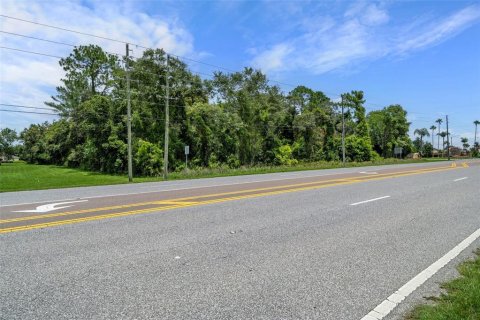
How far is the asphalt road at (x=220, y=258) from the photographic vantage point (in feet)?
12.3

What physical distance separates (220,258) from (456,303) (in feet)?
9.86

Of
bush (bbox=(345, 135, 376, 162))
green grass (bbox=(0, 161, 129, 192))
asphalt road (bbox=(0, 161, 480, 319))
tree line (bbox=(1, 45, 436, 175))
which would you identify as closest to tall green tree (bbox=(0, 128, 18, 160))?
tree line (bbox=(1, 45, 436, 175))

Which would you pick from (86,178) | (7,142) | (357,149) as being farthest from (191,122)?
(7,142)

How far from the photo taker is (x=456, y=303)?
3707 mm

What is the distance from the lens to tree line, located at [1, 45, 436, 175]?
38.2m

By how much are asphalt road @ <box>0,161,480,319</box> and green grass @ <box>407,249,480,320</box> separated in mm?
188

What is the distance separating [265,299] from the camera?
390 centimetres

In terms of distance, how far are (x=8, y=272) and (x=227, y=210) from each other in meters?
5.39

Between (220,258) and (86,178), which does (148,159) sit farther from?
(220,258)

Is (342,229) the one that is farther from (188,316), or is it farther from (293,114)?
(293,114)

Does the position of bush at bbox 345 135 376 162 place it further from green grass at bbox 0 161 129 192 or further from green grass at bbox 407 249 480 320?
green grass at bbox 407 249 480 320

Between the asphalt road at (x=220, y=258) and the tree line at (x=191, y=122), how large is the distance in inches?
933

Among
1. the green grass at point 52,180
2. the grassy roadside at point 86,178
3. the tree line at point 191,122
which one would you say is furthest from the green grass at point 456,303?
the tree line at point 191,122

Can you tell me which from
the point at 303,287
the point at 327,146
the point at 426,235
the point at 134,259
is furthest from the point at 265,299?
the point at 327,146
